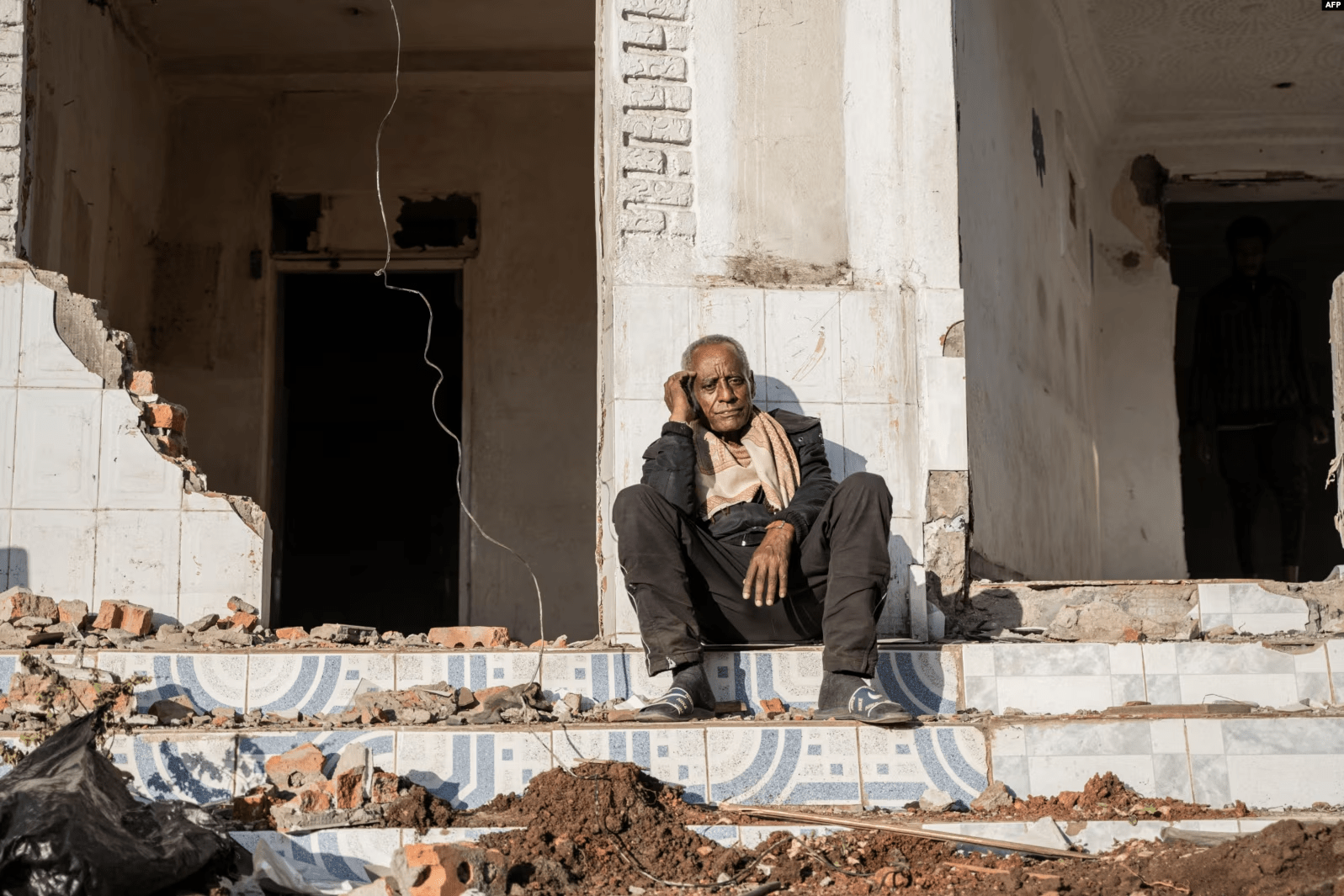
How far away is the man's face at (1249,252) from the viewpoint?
Answer: 9.62m

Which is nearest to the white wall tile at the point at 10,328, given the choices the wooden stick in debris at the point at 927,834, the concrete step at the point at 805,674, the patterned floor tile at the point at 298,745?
the concrete step at the point at 805,674

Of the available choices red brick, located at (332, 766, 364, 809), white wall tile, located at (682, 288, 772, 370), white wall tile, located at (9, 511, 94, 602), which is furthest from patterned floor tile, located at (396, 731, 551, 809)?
white wall tile, located at (682, 288, 772, 370)

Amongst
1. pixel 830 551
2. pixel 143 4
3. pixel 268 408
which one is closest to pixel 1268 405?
pixel 830 551

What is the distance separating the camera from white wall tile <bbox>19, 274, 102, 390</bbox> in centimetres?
574

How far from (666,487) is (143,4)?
522 cm

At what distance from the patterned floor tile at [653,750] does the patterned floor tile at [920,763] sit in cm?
50

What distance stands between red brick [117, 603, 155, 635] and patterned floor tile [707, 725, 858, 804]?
2296 millimetres

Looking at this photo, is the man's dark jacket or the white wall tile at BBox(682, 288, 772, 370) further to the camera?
the white wall tile at BBox(682, 288, 772, 370)

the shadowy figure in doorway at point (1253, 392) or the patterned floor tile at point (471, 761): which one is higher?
the shadowy figure in doorway at point (1253, 392)

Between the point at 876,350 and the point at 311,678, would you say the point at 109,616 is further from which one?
the point at 876,350

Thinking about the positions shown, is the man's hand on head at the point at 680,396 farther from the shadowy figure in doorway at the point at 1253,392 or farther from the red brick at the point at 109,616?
the shadowy figure in doorway at the point at 1253,392

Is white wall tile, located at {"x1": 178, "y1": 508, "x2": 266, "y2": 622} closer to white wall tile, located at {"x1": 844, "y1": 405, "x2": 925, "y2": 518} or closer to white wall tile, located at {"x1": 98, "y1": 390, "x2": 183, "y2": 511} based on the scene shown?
white wall tile, located at {"x1": 98, "y1": 390, "x2": 183, "y2": 511}

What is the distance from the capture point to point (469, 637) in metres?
5.41

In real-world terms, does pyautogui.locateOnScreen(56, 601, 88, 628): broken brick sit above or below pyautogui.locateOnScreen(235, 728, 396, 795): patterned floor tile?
above
